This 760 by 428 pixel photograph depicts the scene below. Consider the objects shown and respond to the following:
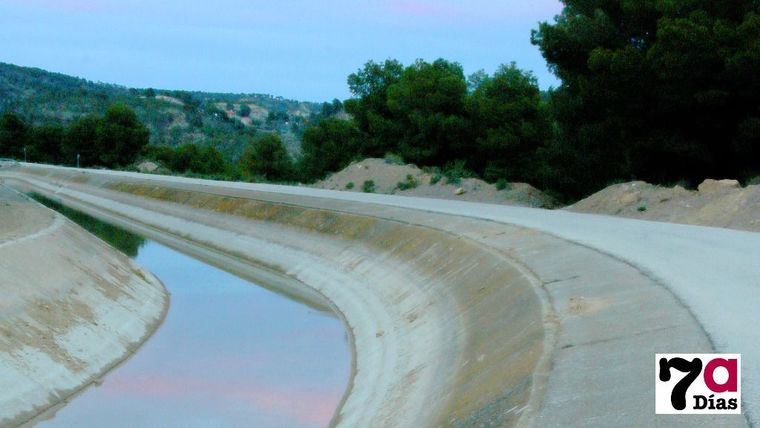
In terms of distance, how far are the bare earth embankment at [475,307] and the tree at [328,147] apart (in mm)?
32927

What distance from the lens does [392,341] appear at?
21.5 metres

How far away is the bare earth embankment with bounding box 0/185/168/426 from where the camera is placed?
18.6 m

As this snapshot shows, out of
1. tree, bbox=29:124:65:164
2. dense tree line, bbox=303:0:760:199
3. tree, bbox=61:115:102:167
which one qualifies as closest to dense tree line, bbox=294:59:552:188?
dense tree line, bbox=303:0:760:199

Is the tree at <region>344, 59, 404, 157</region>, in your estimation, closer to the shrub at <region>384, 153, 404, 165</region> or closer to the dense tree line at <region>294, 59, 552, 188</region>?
the dense tree line at <region>294, 59, 552, 188</region>

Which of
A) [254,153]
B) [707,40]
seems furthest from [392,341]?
[254,153]

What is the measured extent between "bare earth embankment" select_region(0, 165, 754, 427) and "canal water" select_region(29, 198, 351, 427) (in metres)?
0.87

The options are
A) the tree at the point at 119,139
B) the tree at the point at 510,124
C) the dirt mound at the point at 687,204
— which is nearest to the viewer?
the dirt mound at the point at 687,204

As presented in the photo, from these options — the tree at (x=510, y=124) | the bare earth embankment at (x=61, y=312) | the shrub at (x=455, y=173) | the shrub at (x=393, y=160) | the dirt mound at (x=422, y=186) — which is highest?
the tree at (x=510, y=124)

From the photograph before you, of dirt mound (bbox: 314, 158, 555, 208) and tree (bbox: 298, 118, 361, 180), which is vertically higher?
tree (bbox: 298, 118, 361, 180)

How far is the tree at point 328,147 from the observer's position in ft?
260

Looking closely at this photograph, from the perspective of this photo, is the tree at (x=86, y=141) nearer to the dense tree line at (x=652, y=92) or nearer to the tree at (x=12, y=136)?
the tree at (x=12, y=136)

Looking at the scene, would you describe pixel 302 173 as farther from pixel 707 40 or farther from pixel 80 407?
pixel 80 407

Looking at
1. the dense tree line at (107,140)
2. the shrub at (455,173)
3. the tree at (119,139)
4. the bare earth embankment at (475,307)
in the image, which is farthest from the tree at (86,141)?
the bare earth embankment at (475,307)

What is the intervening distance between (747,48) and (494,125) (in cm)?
3049
